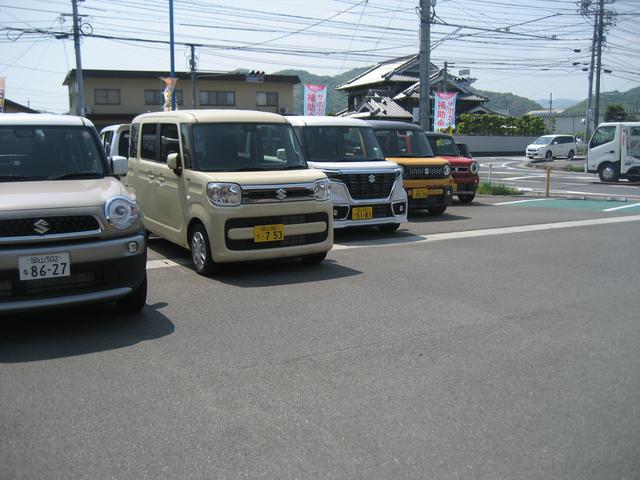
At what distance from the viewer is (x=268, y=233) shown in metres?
6.97

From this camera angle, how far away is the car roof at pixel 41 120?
5.86 meters

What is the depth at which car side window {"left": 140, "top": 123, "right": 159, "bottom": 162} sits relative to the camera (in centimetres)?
829

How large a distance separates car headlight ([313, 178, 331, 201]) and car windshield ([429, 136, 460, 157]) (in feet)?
27.7

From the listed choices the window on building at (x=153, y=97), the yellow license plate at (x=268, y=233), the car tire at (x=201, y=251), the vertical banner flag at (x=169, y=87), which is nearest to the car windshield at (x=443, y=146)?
the yellow license plate at (x=268, y=233)

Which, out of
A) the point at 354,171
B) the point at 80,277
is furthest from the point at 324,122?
the point at 80,277

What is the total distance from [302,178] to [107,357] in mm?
3461

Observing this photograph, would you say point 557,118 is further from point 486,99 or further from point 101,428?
point 101,428

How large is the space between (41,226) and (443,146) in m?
12.3

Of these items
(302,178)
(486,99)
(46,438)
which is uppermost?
(486,99)

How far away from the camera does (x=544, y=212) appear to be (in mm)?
13250

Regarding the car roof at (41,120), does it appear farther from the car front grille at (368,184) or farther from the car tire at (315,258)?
the car front grille at (368,184)

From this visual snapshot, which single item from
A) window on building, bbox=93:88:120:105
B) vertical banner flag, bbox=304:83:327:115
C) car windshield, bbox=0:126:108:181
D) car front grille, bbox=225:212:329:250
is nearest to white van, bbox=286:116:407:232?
car front grille, bbox=225:212:329:250

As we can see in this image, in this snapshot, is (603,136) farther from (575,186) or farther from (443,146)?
(443,146)

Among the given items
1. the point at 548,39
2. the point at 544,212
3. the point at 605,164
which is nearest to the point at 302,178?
the point at 544,212
